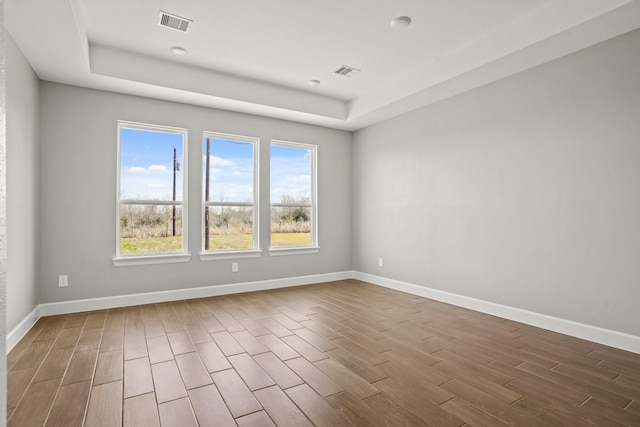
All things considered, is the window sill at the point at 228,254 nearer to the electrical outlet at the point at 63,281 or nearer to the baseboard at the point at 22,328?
the electrical outlet at the point at 63,281

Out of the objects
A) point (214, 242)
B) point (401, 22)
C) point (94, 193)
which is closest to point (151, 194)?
point (94, 193)

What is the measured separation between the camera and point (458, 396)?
2064 millimetres

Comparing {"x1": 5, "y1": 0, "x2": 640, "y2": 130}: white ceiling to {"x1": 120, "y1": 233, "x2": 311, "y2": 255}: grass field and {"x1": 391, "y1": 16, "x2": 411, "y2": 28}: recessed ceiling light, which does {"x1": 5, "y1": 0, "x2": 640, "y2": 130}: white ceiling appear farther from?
{"x1": 120, "y1": 233, "x2": 311, "y2": 255}: grass field

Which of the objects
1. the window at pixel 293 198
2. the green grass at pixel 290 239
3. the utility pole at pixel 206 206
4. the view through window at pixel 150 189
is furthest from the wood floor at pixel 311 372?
the window at pixel 293 198

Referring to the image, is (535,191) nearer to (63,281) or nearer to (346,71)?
(346,71)

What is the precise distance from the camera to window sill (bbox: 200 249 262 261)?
180 inches

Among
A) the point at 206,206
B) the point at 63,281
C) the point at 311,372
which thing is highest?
the point at 206,206

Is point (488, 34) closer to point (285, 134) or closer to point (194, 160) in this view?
point (285, 134)

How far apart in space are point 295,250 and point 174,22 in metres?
3.37

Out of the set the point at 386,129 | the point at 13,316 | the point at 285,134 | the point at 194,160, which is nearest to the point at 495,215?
the point at 386,129

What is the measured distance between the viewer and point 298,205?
5.48 meters

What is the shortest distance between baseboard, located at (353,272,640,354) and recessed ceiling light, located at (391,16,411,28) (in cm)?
304

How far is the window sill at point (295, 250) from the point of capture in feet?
16.9

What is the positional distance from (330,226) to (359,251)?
66 cm
